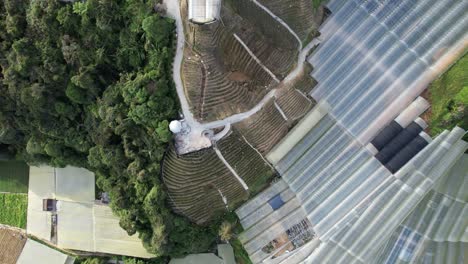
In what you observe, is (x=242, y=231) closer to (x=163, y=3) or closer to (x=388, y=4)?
(x=163, y=3)

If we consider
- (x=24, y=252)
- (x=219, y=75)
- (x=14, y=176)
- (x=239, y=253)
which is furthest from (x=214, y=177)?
(x=14, y=176)

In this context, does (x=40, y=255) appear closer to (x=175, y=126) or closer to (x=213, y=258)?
(x=213, y=258)

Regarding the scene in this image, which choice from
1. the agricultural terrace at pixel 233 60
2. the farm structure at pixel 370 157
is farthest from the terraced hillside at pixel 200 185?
the agricultural terrace at pixel 233 60

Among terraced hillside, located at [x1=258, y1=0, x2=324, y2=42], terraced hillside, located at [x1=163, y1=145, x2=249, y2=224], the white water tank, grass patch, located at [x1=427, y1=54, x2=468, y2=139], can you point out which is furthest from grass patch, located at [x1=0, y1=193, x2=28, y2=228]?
grass patch, located at [x1=427, y1=54, x2=468, y2=139]

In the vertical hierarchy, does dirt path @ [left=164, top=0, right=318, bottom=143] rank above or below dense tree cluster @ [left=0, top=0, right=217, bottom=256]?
above

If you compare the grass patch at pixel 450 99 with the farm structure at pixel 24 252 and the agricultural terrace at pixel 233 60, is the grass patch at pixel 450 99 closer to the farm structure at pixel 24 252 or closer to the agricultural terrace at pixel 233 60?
the agricultural terrace at pixel 233 60

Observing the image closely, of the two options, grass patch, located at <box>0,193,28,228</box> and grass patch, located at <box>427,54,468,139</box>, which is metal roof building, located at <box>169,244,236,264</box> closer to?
grass patch, located at <box>0,193,28,228</box>
